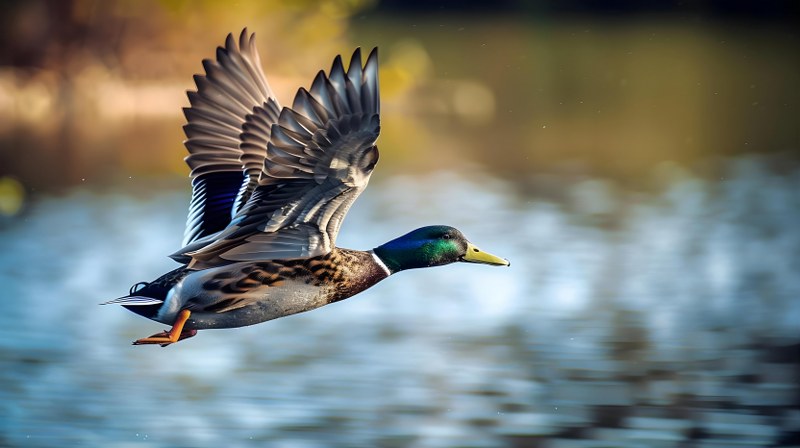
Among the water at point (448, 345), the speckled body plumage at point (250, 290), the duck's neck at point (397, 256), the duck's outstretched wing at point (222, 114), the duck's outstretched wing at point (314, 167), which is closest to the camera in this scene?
the duck's outstretched wing at point (314, 167)

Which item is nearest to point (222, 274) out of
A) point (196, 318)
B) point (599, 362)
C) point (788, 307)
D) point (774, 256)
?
point (196, 318)

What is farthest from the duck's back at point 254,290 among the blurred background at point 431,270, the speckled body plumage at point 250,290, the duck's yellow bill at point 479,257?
the blurred background at point 431,270

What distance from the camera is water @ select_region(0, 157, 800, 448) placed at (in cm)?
803

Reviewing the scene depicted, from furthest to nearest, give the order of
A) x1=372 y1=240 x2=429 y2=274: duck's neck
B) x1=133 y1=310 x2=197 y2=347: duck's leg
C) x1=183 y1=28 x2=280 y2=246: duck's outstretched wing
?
1. x1=183 y1=28 x2=280 y2=246: duck's outstretched wing
2. x1=372 y1=240 x2=429 y2=274: duck's neck
3. x1=133 y1=310 x2=197 y2=347: duck's leg

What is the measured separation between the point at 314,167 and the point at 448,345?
15.8 feet

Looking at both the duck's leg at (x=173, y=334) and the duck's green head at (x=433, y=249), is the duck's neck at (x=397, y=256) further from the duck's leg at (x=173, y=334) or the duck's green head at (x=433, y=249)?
the duck's leg at (x=173, y=334)

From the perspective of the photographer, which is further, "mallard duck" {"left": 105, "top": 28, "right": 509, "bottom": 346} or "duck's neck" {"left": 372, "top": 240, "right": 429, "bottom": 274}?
"duck's neck" {"left": 372, "top": 240, "right": 429, "bottom": 274}

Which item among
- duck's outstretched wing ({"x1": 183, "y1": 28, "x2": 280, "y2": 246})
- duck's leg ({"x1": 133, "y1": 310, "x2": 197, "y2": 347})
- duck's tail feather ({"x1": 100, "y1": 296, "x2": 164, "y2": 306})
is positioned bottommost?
duck's leg ({"x1": 133, "y1": 310, "x2": 197, "y2": 347})

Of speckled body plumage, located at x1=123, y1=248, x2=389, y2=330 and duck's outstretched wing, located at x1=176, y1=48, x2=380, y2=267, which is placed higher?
duck's outstretched wing, located at x1=176, y1=48, x2=380, y2=267

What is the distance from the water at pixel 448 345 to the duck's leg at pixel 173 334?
251cm

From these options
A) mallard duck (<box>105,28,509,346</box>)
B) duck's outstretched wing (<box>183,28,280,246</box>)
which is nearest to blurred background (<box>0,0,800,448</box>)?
duck's outstretched wing (<box>183,28,280,246</box>)

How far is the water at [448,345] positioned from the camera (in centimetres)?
803

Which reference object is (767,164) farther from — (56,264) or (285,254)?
(285,254)

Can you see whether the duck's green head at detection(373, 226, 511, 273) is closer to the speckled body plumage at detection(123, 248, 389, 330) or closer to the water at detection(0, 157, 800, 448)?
the speckled body plumage at detection(123, 248, 389, 330)
